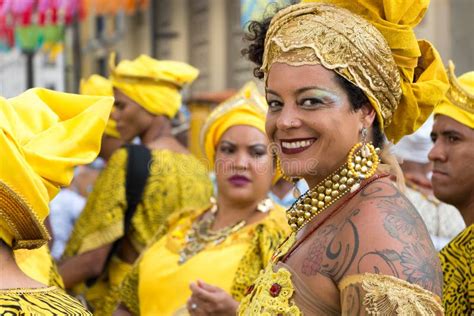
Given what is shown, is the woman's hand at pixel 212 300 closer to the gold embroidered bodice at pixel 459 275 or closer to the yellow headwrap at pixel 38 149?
the gold embroidered bodice at pixel 459 275

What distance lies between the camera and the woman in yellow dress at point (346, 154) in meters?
2.87

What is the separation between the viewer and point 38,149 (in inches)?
121

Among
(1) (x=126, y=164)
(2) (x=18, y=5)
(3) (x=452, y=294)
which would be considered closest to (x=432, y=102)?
(3) (x=452, y=294)

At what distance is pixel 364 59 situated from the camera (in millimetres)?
3152

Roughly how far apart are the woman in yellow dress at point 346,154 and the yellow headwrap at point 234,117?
1.96 meters

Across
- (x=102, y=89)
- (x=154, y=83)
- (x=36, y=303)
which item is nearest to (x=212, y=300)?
(x=36, y=303)

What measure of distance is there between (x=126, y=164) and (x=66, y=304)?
3.30 m

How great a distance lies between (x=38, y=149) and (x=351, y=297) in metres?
1.06

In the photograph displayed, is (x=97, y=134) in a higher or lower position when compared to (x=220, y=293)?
higher

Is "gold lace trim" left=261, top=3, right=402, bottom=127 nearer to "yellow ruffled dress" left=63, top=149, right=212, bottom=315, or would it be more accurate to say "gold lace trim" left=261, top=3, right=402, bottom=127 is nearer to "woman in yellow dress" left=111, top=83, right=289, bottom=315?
"woman in yellow dress" left=111, top=83, right=289, bottom=315

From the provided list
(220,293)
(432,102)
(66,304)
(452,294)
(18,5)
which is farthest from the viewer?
(18,5)

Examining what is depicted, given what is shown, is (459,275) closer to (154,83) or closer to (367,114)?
(367,114)

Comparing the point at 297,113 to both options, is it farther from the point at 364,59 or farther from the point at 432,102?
the point at 432,102

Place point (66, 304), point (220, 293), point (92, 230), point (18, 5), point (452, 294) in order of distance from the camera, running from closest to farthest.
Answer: point (66, 304), point (452, 294), point (220, 293), point (92, 230), point (18, 5)
